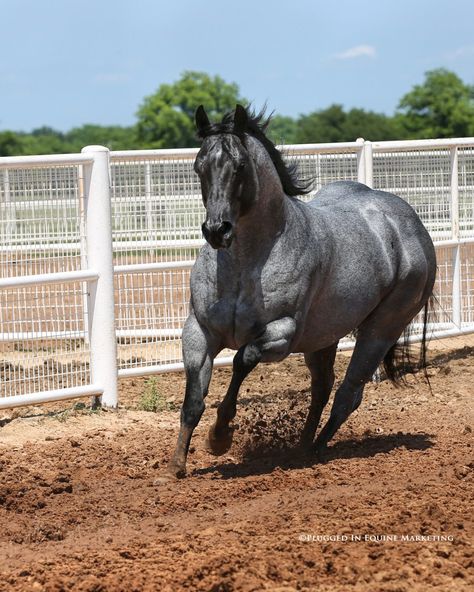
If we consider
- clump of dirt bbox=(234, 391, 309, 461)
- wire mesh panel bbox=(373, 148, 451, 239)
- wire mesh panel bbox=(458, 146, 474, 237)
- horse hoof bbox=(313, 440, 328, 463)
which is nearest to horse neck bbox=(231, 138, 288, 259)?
clump of dirt bbox=(234, 391, 309, 461)

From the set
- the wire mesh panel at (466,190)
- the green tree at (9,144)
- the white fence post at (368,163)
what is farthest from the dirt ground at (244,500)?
the green tree at (9,144)

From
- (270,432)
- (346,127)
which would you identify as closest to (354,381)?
(270,432)

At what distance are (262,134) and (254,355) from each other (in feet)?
4.11

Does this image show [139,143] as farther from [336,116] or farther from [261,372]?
[261,372]

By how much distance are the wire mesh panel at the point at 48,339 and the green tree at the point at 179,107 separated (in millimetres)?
52719

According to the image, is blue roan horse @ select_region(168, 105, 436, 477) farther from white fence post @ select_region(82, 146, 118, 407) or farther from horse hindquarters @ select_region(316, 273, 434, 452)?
white fence post @ select_region(82, 146, 118, 407)

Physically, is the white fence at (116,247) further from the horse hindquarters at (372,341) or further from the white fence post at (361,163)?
the horse hindquarters at (372,341)

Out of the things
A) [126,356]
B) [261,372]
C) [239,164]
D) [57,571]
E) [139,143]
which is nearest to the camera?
[57,571]

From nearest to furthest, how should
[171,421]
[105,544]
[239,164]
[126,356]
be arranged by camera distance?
[105,544], [239,164], [171,421], [126,356]

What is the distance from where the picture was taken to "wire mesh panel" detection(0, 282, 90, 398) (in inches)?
316

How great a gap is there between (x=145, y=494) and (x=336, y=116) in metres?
61.8

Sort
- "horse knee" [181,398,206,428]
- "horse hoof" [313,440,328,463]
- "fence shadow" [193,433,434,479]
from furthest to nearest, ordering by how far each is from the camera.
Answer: "horse hoof" [313,440,328,463]
"fence shadow" [193,433,434,479]
"horse knee" [181,398,206,428]

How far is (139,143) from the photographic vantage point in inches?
2537

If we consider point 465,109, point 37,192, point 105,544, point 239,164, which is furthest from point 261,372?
point 465,109
